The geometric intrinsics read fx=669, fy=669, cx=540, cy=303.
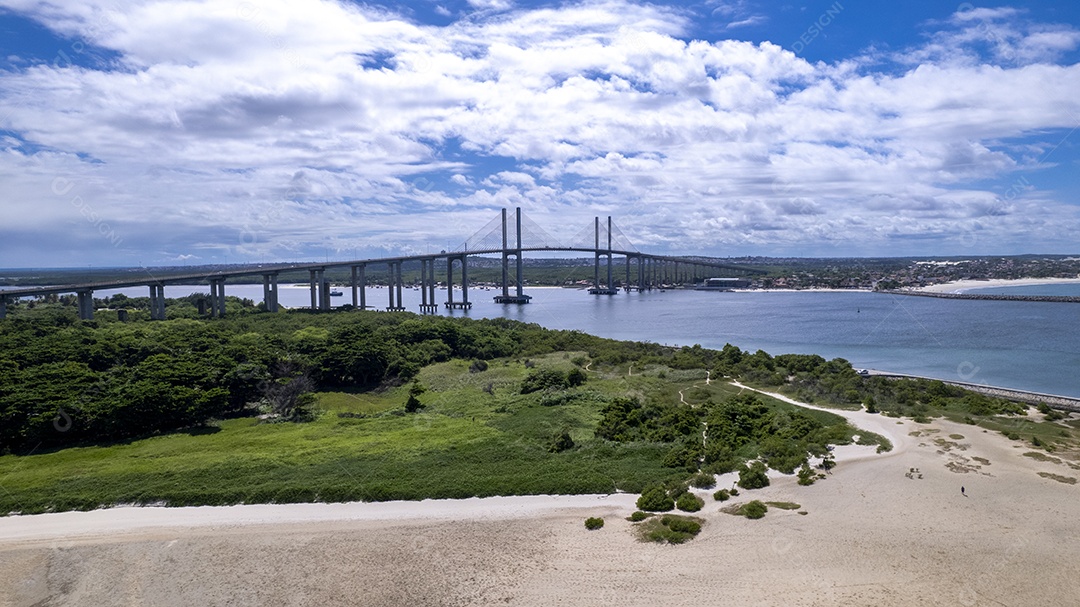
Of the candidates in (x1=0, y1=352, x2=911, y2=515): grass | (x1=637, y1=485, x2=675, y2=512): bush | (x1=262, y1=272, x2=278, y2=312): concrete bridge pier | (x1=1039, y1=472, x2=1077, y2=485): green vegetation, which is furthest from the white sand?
(x1=637, y1=485, x2=675, y2=512): bush

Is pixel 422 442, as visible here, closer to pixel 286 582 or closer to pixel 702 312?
pixel 286 582

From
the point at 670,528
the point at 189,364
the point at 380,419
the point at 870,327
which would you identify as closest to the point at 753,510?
the point at 670,528

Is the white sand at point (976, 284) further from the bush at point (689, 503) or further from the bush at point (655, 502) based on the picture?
the bush at point (655, 502)

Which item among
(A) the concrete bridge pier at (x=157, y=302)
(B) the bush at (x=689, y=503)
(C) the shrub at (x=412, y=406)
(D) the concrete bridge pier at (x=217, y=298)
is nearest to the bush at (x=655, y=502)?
(B) the bush at (x=689, y=503)

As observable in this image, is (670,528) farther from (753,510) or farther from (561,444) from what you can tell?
(561,444)

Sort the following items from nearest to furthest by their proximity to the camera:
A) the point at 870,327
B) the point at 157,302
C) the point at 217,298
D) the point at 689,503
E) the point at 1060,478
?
1. the point at 689,503
2. the point at 1060,478
3. the point at 157,302
4. the point at 217,298
5. the point at 870,327
